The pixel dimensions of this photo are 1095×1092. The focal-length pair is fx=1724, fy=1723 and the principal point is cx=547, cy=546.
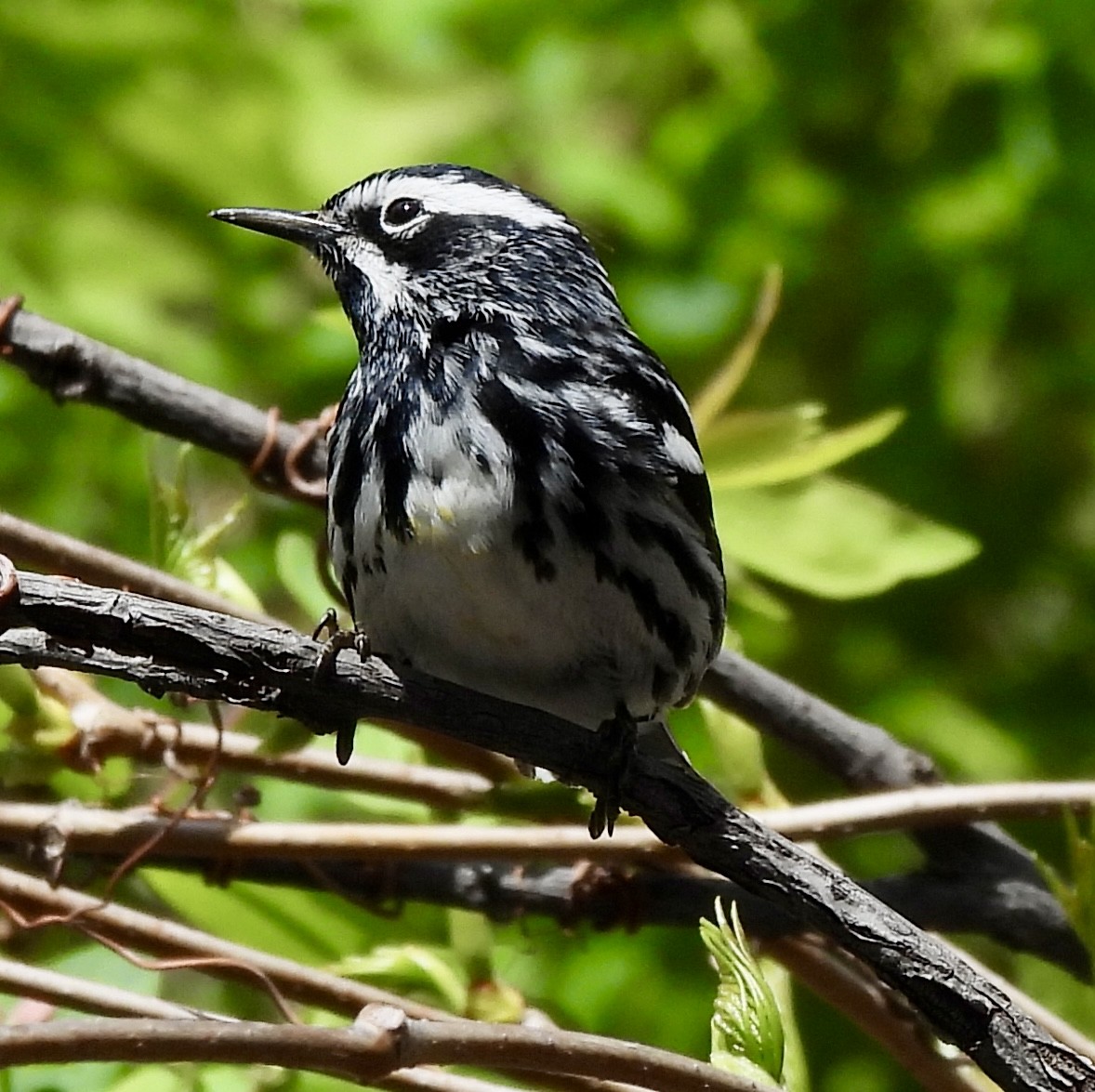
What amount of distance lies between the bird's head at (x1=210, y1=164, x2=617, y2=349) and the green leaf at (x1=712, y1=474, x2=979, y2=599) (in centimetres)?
31

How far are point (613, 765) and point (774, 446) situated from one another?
71cm

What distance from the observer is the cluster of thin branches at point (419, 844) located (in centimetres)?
127

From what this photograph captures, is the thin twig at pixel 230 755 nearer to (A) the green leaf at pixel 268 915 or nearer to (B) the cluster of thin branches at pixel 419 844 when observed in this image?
(B) the cluster of thin branches at pixel 419 844

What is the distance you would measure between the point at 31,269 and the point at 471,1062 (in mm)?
1652

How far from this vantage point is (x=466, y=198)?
7.15 ft

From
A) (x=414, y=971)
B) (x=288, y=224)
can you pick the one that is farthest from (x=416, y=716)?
(x=288, y=224)

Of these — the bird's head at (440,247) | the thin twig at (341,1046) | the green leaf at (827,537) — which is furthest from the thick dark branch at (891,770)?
the thin twig at (341,1046)

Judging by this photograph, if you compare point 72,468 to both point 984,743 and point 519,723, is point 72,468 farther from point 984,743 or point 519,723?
point 984,743

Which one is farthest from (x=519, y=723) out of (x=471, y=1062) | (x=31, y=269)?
(x=31, y=269)

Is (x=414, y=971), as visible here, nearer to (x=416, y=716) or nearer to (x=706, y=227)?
(x=416, y=716)

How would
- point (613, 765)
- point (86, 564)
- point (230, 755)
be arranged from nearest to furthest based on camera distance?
1. point (613, 765)
2. point (86, 564)
3. point (230, 755)

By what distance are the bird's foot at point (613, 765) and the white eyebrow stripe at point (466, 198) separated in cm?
69

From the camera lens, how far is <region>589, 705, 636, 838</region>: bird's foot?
1.53 meters

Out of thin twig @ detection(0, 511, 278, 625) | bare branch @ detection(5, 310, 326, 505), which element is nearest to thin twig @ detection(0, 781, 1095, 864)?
thin twig @ detection(0, 511, 278, 625)
